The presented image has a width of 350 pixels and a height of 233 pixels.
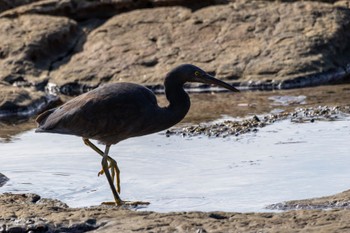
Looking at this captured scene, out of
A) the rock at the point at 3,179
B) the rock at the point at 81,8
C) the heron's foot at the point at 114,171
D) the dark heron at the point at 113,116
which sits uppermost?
the rock at the point at 81,8

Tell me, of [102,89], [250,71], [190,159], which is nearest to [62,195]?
[102,89]

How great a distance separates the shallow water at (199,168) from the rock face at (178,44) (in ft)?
9.48

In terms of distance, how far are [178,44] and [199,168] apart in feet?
19.2

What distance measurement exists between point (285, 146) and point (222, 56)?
15.1ft

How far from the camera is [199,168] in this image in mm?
9406

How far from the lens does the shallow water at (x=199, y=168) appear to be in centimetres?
826

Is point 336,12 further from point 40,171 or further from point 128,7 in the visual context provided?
point 40,171

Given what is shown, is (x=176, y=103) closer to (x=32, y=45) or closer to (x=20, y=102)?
(x=20, y=102)

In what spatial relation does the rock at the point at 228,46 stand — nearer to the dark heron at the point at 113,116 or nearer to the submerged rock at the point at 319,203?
the dark heron at the point at 113,116

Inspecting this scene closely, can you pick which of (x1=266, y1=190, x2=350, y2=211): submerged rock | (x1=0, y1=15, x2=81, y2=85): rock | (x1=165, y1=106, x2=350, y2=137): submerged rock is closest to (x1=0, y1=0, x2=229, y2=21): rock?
(x1=0, y1=15, x2=81, y2=85): rock

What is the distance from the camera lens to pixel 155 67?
576 inches

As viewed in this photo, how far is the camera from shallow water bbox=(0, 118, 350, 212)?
8258 millimetres

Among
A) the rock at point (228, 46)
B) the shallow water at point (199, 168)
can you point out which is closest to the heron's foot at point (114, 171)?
the shallow water at point (199, 168)

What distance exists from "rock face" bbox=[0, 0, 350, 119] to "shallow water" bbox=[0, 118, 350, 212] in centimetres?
289
